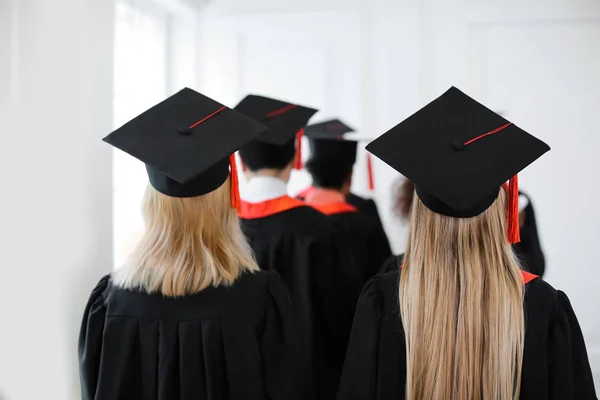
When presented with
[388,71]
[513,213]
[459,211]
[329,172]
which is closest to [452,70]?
[388,71]

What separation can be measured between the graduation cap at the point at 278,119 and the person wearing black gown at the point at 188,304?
716 mm

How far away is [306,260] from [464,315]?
102 cm

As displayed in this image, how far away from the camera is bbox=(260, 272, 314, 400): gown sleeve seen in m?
1.62

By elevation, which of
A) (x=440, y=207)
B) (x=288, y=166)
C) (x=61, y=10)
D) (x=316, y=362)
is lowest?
(x=316, y=362)

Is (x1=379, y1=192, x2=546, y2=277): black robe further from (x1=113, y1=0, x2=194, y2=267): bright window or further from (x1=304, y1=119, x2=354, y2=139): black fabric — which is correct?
(x1=113, y1=0, x2=194, y2=267): bright window

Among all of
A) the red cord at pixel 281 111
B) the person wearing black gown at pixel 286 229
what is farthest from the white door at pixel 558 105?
the person wearing black gown at pixel 286 229

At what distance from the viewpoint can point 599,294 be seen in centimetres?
340

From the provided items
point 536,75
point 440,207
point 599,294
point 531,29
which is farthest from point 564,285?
point 440,207

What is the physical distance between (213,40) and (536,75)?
2.00m

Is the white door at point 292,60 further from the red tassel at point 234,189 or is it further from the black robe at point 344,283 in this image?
the red tassel at point 234,189

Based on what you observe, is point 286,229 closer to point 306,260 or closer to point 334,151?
point 306,260

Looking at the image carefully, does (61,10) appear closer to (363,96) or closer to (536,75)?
(363,96)

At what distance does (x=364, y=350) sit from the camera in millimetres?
1452

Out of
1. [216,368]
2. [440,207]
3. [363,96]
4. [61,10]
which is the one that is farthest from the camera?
[363,96]
